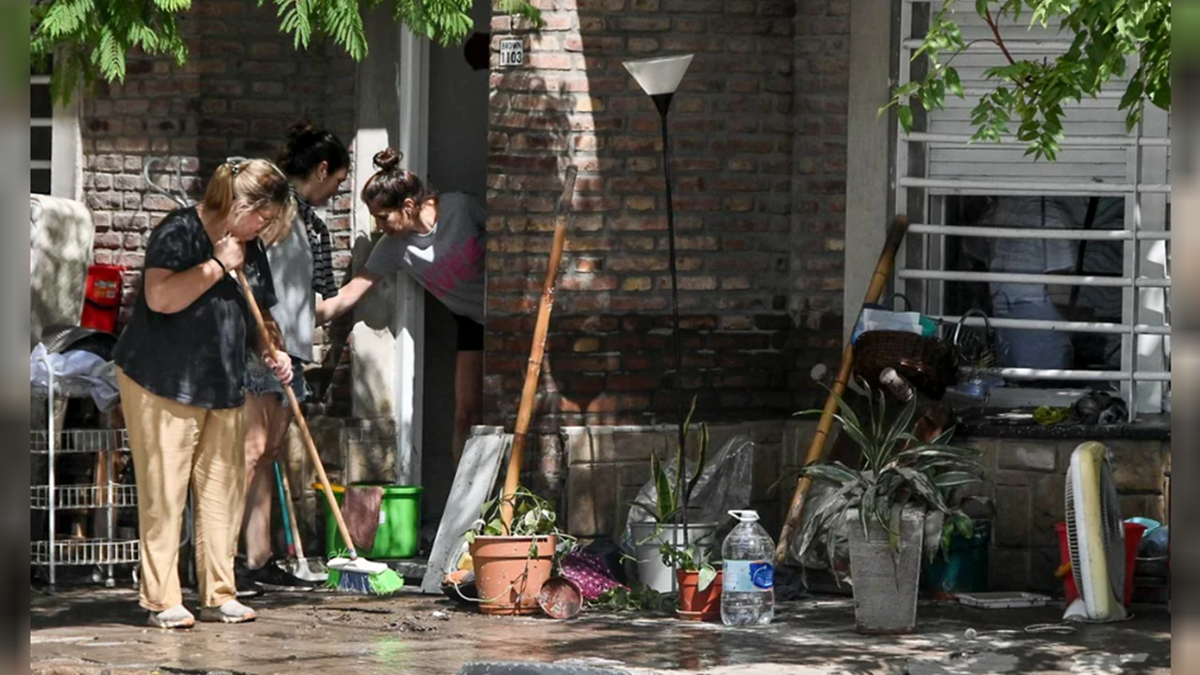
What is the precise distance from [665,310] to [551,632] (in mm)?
2072

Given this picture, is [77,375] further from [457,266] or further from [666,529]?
[666,529]

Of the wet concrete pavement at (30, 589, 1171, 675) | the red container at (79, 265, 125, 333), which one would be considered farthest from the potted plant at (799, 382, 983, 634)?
the red container at (79, 265, 125, 333)

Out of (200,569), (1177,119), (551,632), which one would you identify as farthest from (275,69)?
(1177,119)

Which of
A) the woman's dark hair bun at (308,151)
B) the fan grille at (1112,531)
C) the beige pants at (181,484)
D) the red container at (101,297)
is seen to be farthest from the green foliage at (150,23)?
the fan grille at (1112,531)

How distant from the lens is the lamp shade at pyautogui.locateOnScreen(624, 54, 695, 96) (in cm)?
734

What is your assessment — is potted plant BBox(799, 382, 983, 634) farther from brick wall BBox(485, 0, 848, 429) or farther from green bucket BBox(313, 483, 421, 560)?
green bucket BBox(313, 483, 421, 560)

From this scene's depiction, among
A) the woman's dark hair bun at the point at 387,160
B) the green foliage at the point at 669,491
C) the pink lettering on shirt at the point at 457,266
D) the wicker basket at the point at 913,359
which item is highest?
the woman's dark hair bun at the point at 387,160

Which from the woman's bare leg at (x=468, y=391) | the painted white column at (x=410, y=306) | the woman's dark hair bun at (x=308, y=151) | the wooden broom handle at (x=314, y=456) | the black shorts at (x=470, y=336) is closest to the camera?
the wooden broom handle at (x=314, y=456)

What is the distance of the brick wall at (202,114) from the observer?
29.2 ft

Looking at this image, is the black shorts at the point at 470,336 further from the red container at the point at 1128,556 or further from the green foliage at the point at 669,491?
the red container at the point at 1128,556

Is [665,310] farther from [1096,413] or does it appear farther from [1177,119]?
[1177,119]

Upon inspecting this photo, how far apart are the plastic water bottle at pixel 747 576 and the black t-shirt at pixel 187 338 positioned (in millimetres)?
2240

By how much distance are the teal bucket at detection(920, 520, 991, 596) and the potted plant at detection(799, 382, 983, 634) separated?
0.77 meters

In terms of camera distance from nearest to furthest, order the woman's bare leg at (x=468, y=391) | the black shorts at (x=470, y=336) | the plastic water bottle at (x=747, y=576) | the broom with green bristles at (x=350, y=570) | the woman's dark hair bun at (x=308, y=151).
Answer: the plastic water bottle at (x=747, y=576), the broom with green bristles at (x=350, y=570), the woman's dark hair bun at (x=308, y=151), the woman's bare leg at (x=468, y=391), the black shorts at (x=470, y=336)
